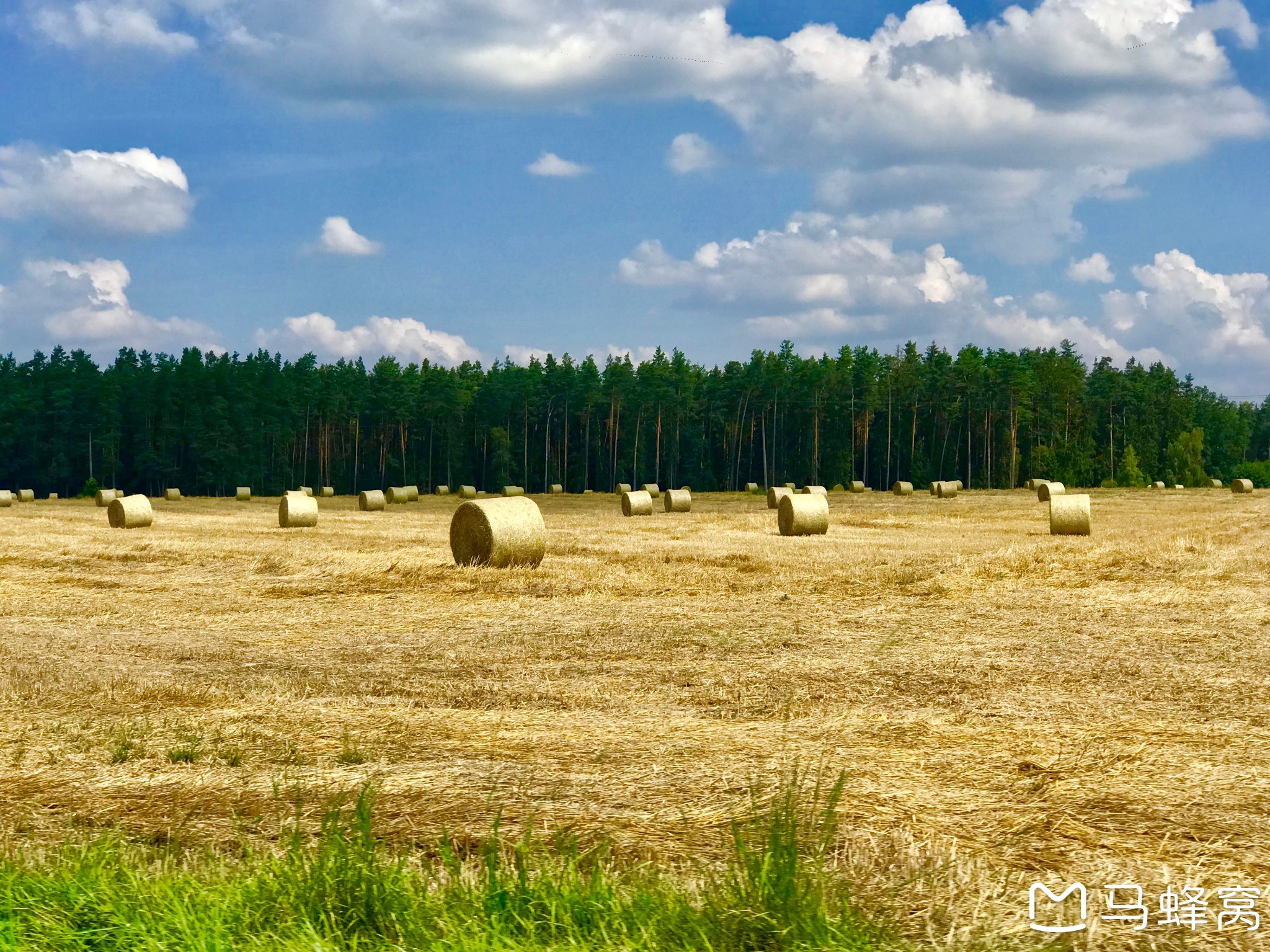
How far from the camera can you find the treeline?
11325 cm

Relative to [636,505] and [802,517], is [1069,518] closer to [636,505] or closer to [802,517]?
[802,517]

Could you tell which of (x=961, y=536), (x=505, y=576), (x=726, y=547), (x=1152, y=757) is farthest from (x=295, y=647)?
(x=961, y=536)

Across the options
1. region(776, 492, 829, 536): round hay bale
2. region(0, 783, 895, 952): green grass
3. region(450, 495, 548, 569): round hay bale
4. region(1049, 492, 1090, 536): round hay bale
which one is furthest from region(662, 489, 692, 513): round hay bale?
region(0, 783, 895, 952): green grass

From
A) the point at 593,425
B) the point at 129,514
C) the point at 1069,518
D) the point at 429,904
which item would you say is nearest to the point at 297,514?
the point at 129,514

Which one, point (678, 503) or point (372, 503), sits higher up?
point (372, 503)

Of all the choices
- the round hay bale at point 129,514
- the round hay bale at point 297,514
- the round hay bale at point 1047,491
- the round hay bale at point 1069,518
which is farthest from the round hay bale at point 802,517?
the round hay bale at point 1047,491

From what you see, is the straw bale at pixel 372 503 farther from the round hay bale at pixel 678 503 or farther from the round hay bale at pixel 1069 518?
the round hay bale at pixel 1069 518

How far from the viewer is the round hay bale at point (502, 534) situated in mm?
20625

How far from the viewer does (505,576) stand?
1948cm

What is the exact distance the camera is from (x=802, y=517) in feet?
100

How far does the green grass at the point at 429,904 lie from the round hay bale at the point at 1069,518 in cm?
2714

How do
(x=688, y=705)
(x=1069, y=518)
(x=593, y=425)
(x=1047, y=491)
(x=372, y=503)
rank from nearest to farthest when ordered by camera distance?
(x=688, y=705) → (x=1069, y=518) → (x=372, y=503) → (x=1047, y=491) → (x=593, y=425)

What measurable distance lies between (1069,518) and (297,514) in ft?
68.7

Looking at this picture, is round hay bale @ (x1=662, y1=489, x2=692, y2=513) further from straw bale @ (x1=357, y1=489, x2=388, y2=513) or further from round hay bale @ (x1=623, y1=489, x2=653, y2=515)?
straw bale @ (x1=357, y1=489, x2=388, y2=513)
